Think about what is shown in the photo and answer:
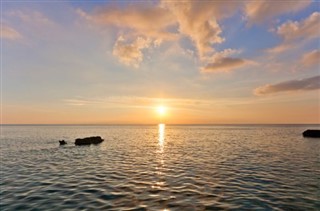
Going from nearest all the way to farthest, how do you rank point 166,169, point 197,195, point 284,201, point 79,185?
point 284,201 → point 197,195 → point 79,185 → point 166,169

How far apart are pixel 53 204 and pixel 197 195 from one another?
9.69 metres

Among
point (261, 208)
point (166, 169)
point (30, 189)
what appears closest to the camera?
point (261, 208)

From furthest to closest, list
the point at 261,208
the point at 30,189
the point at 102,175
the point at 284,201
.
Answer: the point at 102,175
the point at 30,189
the point at 284,201
the point at 261,208

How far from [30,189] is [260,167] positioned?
2437cm

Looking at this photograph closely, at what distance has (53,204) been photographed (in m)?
15.4

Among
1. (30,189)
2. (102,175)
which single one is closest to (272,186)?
(102,175)

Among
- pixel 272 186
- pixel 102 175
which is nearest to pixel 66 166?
pixel 102 175

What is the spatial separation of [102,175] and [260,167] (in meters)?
18.4

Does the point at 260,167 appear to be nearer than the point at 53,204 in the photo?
No

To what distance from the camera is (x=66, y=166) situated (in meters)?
29.8

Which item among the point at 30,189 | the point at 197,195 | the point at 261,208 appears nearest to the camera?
the point at 261,208

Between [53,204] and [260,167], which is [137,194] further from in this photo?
[260,167]

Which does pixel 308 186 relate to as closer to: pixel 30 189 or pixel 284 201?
pixel 284 201

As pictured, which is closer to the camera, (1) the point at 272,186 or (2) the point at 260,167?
(1) the point at 272,186
